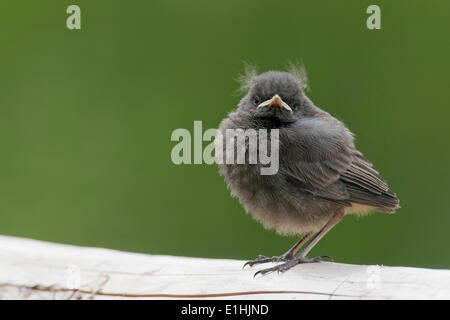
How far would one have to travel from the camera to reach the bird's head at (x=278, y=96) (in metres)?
4.29

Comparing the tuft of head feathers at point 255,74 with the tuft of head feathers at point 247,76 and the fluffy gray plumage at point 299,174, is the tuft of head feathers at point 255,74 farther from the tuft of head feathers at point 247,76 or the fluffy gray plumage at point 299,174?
the fluffy gray plumage at point 299,174

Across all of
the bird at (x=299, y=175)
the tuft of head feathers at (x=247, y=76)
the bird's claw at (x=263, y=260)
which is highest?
the tuft of head feathers at (x=247, y=76)

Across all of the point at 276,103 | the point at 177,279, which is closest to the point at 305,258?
the point at 177,279

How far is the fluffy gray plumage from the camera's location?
4098 millimetres

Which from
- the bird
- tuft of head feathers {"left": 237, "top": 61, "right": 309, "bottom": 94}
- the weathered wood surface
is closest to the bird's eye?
the bird

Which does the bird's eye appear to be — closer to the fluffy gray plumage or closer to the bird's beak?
the fluffy gray plumage

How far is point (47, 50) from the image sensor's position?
20.7ft

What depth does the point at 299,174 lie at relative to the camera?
411 centimetres

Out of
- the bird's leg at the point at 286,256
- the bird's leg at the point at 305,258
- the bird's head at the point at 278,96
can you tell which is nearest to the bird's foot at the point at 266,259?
the bird's leg at the point at 286,256

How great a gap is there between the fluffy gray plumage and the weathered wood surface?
440mm

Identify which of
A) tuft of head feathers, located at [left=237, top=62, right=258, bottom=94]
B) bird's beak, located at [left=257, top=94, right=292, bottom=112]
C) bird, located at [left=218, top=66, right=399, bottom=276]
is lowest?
bird, located at [left=218, top=66, right=399, bottom=276]

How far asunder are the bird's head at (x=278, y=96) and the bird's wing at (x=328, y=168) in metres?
0.11

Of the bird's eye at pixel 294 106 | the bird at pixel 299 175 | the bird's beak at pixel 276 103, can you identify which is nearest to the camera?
the bird at pixel 299 175
